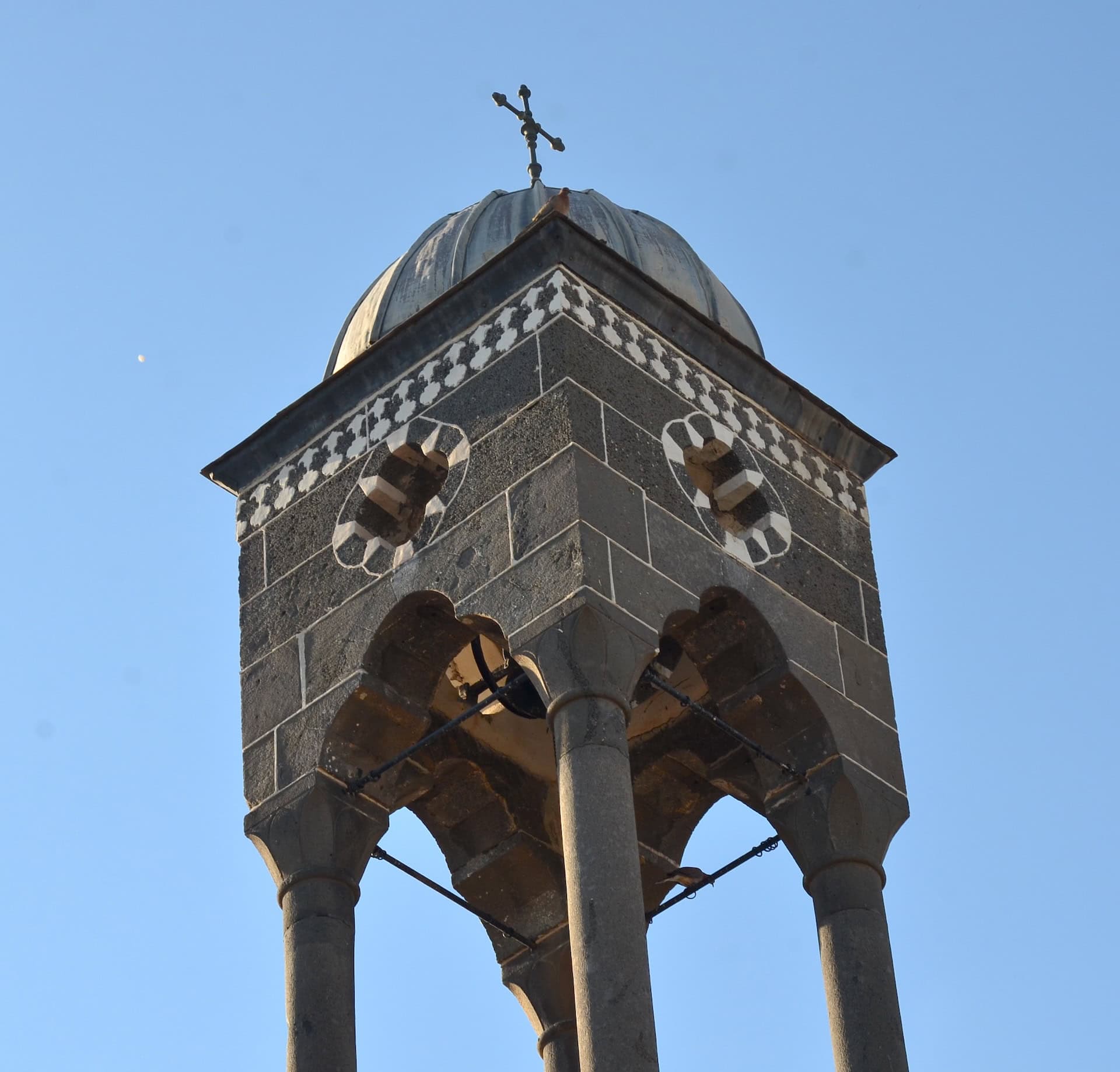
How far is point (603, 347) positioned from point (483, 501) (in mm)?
1425

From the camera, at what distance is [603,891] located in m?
18.8

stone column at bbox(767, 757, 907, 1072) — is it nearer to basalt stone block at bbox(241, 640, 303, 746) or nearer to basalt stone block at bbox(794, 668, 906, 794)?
basalt stone block at bbox(794, 668, 906, 794)

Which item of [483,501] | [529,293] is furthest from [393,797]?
[529,293]

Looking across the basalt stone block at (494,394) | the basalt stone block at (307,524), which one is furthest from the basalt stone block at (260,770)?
the basalt stone block at (494,394)

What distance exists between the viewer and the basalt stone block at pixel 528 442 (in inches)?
824

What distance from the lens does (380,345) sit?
22.4m

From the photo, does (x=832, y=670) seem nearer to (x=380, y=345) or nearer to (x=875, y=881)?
(x=875, y=881)

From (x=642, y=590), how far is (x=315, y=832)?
8.72ft

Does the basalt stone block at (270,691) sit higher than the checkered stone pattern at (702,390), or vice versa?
the checkered stone pattern at (702,390)

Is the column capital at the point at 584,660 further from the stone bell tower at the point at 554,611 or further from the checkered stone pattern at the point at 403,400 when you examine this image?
the checkered stone pattern at the point at 403,400

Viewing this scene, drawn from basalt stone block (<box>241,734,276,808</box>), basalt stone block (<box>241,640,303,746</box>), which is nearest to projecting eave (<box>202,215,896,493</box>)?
basalt stone block (<box>241,640,303,746</box>)

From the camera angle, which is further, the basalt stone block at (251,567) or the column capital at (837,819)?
the basalt stone block at (251,567)

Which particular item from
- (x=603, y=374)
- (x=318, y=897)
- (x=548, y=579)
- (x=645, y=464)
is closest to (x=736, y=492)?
(x=645, y=464)

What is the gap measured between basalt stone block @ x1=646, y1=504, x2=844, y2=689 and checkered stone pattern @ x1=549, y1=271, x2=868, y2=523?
124 cm
